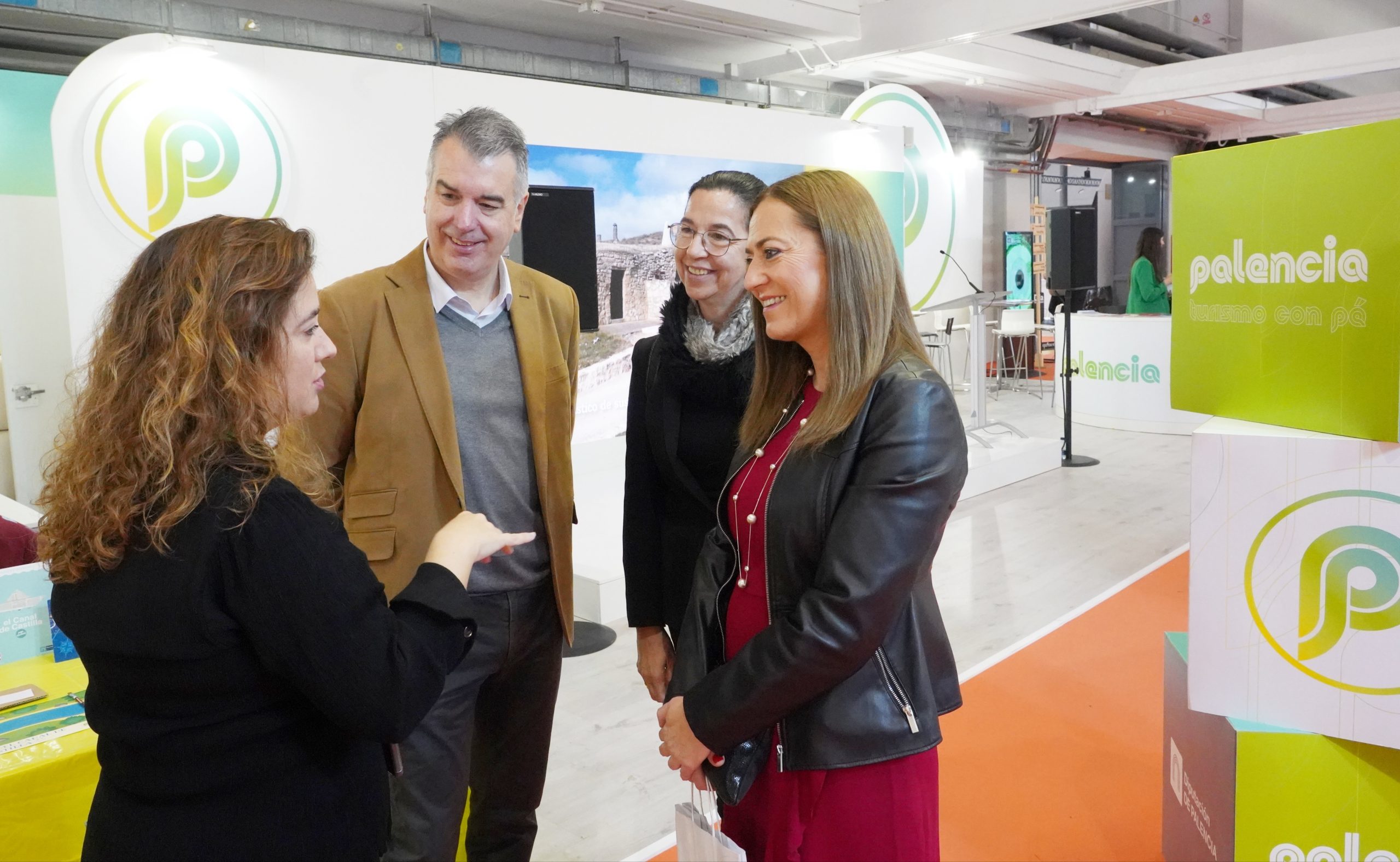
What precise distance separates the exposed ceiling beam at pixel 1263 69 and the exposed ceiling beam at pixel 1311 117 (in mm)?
2750

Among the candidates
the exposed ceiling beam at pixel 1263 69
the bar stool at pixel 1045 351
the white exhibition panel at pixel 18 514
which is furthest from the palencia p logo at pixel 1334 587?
the exposed ceiling beam at pixel 1263 69

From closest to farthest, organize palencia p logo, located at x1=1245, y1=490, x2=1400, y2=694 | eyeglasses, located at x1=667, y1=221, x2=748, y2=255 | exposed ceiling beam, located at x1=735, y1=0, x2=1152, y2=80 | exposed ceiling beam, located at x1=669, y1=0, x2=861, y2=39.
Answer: palencia p logo, located at x1=1245, y1=490, x2=1400, y2=694
eyeglasses, located at x1=667, y1=221, x2=748, y2=255
exposed ceiling beam, located at x1=669, y1=0, x2=861, y2=39
exposed ceiling beam, located at x1=735, y1=0, x2=1152, y2=80

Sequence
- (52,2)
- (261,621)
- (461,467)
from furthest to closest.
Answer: (52,2), (461,467), (261,621)

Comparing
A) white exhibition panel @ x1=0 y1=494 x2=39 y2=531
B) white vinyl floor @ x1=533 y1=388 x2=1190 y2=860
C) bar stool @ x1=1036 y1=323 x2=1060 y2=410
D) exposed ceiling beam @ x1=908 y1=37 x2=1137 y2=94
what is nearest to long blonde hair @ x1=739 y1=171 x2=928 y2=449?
white vinyl floor @ x1=533 y1=388 x2=1190 y2=860

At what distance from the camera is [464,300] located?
200 centimetres

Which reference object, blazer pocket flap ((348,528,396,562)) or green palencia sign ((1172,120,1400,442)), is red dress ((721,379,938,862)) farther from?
green palencia sign ((1172,120,1400,442))

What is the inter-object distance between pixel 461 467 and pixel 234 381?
30.5 inches

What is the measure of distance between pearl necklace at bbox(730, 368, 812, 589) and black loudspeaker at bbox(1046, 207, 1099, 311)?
9.25m

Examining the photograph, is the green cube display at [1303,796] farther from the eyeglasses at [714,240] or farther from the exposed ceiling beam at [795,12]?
the exposed ceiling beam at [795,12]

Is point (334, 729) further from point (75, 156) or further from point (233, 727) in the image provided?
point (75, 156)

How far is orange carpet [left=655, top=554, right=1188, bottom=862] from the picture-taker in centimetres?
274

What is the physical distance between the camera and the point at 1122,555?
5.55 meters

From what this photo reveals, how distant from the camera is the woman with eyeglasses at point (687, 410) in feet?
6.52

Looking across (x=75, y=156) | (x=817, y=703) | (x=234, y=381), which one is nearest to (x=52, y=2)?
(x=75, y=156)
